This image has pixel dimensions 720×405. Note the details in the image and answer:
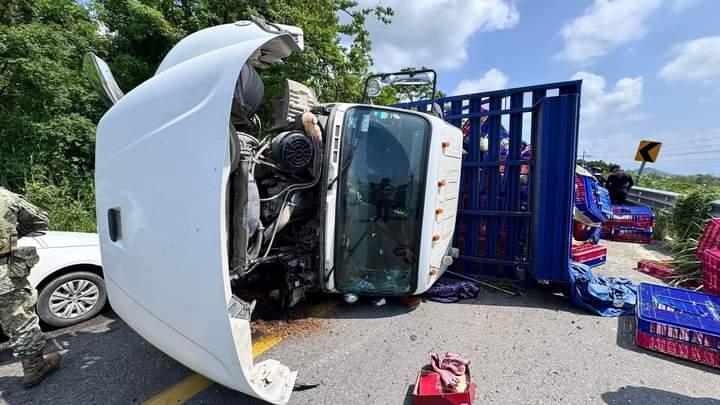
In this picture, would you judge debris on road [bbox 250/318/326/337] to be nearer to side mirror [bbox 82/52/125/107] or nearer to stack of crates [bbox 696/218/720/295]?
side mirror [bbox 82/52/125/107]

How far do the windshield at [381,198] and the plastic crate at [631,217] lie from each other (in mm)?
5109

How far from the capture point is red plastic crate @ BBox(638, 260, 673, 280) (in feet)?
13.0

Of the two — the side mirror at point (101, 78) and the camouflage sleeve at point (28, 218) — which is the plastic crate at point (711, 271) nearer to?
the side mirror at point (101, 78)

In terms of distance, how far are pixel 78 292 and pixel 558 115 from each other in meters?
5.11

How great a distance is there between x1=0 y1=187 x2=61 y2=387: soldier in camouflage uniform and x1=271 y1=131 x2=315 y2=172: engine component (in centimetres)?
182

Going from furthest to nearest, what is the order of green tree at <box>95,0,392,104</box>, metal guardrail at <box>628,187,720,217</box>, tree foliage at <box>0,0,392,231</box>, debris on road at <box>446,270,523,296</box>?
green tree at <box>95,0,392,104</box> → tree foliage at <box>0,0,392,231</box> → metal guardrail at <box>628,187,720,217</box> → debris on road at <box>446,270,523,296</box>

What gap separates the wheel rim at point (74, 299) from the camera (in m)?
2.70

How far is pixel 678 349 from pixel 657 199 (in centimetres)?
630

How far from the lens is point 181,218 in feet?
4.80

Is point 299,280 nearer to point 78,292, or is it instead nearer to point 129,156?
point 129,156

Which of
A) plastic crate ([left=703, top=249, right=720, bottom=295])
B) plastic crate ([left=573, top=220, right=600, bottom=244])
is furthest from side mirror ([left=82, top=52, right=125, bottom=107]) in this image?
plastic crate ([left=573, top=220, right=600, bottom=244])

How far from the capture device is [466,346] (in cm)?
252

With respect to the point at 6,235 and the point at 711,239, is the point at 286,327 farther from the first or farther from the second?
the point at 711,239

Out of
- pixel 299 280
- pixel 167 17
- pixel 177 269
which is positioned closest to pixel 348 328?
pixel 299 280
